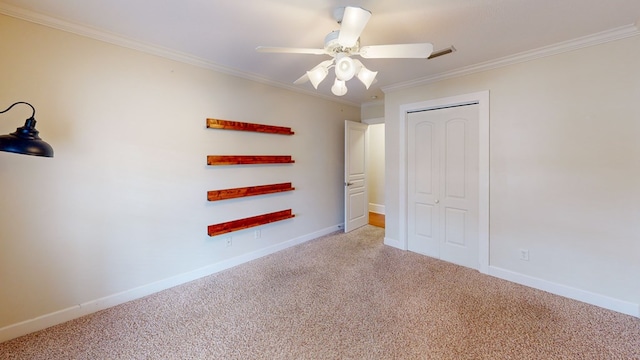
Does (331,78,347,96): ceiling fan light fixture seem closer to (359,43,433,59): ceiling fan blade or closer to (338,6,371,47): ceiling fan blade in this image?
(359,43,433,59): ceiling fan blade

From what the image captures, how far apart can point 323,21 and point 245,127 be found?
1.67 metres

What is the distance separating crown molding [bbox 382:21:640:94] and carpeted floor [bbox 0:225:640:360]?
240 cm

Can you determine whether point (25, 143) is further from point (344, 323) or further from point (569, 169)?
point (569, 169)

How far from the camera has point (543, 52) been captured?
102 inches

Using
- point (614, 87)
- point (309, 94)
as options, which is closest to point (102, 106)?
point (309, 94)

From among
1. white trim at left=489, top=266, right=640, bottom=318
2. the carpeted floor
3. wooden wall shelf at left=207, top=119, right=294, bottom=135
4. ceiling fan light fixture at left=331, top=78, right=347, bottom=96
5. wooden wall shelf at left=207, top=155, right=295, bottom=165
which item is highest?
ceiling fan light fixture at left=331, top=78, right=347, bottom=96

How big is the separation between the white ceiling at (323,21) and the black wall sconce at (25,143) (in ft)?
3.17

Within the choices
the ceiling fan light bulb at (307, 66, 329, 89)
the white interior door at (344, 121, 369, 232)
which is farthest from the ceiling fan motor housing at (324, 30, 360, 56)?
the white interior door at (344, 121, 369, 232)

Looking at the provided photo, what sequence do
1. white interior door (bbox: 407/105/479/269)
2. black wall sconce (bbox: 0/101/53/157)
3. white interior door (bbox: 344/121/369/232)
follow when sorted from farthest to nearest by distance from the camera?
white interior door (bbox: 344/121/369/232)
white interior door (bbox: 407/105/479/269)
black wall sconce (bbox: 0/101/53/157)

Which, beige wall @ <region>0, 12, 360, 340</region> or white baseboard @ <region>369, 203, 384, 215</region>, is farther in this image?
white baseboard @ <region>369, 203, 384, 215</region>

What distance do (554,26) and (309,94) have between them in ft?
9.51

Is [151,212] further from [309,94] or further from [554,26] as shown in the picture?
[554,26]

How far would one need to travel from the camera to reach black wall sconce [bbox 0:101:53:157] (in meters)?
1.59

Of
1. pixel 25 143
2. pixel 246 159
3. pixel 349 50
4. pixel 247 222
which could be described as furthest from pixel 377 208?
pixel 25 143
